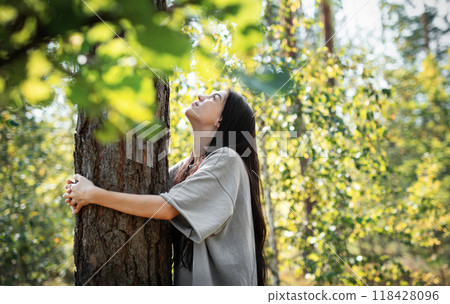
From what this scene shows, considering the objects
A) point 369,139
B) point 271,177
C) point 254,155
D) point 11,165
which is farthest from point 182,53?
point 11,165

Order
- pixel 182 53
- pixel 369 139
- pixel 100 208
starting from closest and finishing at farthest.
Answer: pixel 182 53
pixel 100 208
pixel 369 139

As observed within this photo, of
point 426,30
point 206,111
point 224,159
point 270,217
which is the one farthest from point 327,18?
point 224,159

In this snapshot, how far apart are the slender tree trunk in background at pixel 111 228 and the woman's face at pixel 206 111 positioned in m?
0.22

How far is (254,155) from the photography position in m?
1.21

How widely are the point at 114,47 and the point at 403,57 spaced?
552cm

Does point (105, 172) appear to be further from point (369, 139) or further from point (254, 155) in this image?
point (369, 139)

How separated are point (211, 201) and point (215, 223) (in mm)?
64

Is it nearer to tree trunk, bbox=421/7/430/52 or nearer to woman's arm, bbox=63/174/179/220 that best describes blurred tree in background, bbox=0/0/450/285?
tree trunk, bbox=421/7/430/52

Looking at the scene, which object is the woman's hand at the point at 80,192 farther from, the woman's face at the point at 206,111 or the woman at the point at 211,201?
the woman's face at the point at 206,111

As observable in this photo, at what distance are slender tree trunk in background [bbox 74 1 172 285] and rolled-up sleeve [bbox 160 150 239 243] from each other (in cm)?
10

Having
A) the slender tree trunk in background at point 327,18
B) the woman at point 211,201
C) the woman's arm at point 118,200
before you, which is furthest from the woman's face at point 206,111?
the slender tree trunk in background at point 327,18

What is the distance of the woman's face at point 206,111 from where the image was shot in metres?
1.15

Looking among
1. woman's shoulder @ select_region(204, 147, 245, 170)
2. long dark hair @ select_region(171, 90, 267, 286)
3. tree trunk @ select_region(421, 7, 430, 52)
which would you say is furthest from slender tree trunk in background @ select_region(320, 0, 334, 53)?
woman's shoulder @ select_region(204, 147, 245, 170)

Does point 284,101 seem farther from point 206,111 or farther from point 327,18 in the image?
point 327,18
